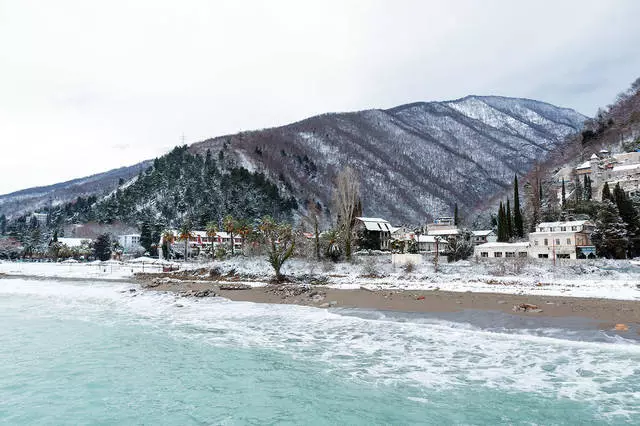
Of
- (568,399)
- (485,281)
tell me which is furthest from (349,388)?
(485,281)

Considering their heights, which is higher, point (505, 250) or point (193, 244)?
point (193, 244)

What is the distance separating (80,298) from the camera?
37594mm

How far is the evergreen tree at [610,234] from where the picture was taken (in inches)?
1764

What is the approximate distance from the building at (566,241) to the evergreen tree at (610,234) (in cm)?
151

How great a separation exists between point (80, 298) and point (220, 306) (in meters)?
16.7

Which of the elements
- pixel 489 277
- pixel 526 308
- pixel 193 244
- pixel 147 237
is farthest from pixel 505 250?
pixel 147 237

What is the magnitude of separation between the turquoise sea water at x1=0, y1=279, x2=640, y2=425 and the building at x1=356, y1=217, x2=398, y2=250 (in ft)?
151

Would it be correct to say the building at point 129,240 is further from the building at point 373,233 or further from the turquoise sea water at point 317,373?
the turquoise sea water at point 317,373

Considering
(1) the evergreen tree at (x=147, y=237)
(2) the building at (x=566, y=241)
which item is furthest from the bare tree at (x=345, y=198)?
(1) the evergreen tree at (x=147, y=237)

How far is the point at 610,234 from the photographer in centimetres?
4519

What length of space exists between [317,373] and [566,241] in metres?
48.5

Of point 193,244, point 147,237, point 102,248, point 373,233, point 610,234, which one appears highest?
point 147,237

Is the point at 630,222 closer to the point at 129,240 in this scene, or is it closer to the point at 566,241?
the point at 566,241

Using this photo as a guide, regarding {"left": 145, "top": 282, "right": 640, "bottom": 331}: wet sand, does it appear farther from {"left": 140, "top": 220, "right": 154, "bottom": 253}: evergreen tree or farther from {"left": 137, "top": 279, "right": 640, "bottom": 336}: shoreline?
{"left": 140, "top": 220, "right": 154, "bottom": 253}: evergreen tree
